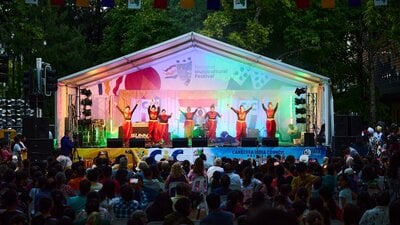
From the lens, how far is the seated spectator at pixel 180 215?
6.20 meters

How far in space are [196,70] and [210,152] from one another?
584 centimetres

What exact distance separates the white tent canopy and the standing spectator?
16.7 m

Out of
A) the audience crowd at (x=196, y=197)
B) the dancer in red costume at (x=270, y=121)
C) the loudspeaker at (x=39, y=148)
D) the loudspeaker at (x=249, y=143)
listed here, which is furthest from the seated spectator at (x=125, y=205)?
the dancer in red costume at (x=270, y=121)

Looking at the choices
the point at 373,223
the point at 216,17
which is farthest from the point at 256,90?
the point at 373,223

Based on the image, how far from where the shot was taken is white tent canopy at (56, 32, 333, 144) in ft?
79.6

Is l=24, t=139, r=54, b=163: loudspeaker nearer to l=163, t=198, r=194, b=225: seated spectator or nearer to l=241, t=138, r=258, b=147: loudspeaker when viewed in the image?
l=241, t=138, r=258, b=147: loudspeaker

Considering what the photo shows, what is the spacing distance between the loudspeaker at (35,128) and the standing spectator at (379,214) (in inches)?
604

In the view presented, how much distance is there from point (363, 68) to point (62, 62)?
57.2 ft

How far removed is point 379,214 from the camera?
6594 mm

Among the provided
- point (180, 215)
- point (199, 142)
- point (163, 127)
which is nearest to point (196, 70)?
point (163, 127)

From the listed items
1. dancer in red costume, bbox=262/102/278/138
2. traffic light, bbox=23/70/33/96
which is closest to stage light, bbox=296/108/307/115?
dancer in red costume, bbox=262/102/278/138

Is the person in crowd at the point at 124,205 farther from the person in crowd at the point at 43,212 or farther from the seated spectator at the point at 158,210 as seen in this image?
the person in crowd at the point at 43,212

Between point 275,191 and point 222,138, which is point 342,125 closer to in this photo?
point 222,138

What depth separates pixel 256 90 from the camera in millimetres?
27250
